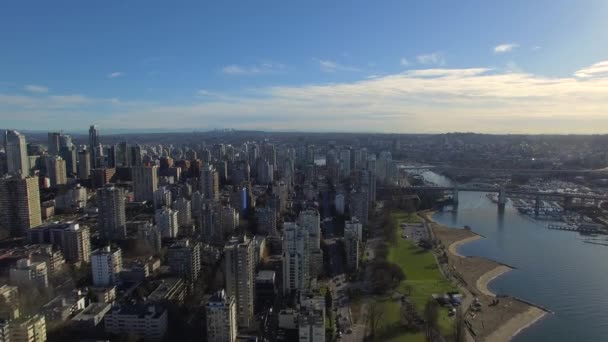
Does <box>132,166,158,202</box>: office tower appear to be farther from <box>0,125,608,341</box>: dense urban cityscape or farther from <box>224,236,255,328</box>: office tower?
<box>224,236,255,328</box>: office tower

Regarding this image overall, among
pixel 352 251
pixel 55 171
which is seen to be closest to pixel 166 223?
pixel 352 251

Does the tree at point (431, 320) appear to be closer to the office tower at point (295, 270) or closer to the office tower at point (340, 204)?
the office tower at point (295, 270)

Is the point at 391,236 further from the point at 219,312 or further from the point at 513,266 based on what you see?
the point at 219,312

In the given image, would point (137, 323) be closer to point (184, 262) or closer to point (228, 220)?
point (184, 262)

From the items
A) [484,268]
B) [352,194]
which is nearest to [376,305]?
[484,268]

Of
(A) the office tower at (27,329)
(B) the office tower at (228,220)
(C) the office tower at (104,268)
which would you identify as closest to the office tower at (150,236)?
(B) the office tower at (228,220)
